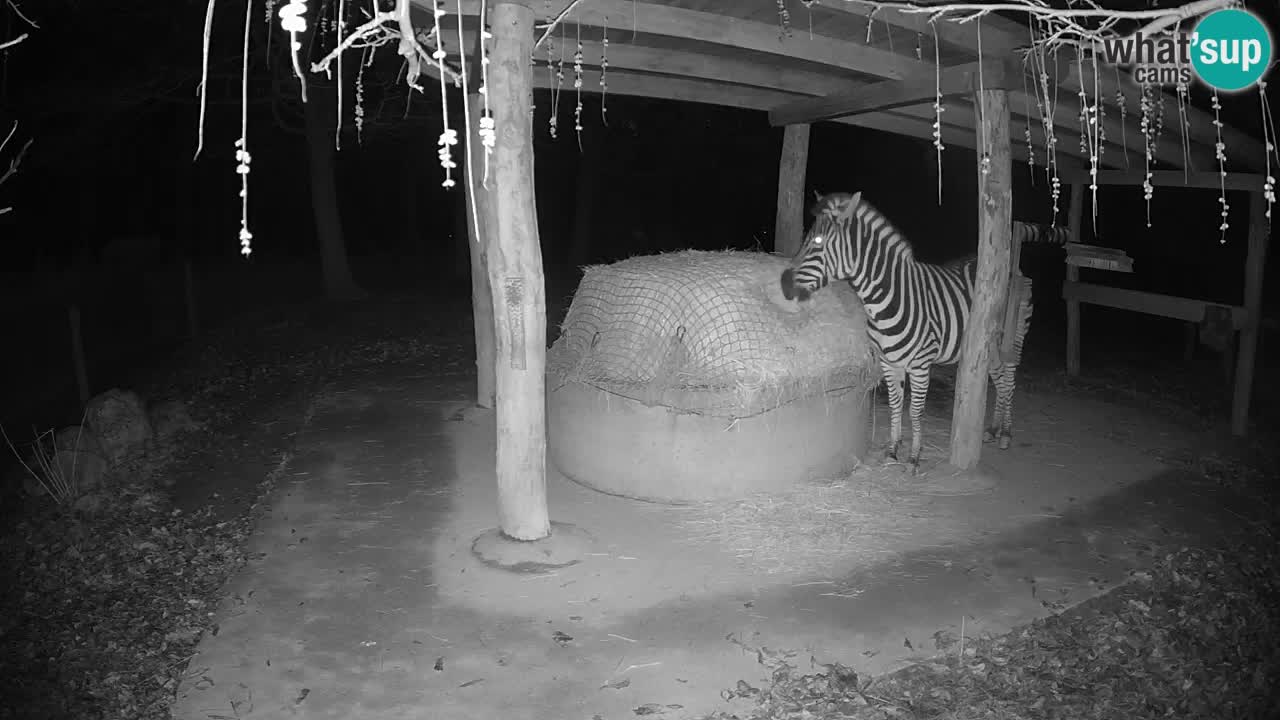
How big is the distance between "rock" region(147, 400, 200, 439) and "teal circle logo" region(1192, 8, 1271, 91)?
26.8ft

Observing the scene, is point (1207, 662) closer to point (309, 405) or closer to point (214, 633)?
point (214, 633)

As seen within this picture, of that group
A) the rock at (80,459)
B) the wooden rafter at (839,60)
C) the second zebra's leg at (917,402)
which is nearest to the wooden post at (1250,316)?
the wooden rafter at (839,60)

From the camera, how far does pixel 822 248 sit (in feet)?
22.0

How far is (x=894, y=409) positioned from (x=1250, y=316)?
11.5 feet

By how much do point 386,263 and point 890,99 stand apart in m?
21.3

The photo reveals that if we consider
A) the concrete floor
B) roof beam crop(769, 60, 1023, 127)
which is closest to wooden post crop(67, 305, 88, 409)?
the concrete floor

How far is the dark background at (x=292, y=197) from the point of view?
12.3 meters

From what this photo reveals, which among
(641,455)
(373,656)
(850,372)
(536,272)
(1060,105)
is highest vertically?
(1060,105)

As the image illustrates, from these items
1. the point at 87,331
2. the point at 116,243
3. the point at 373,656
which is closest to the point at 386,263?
the point at 116,243

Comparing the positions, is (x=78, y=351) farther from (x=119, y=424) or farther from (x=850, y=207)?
(x=850, y=207)

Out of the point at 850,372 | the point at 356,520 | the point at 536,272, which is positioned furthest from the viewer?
the point at 850,372

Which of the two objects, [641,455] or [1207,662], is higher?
[641,455]

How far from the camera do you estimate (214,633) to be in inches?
173

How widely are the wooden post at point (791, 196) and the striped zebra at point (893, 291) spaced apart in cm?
208
